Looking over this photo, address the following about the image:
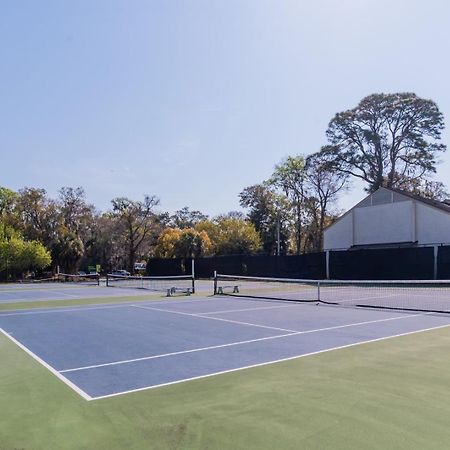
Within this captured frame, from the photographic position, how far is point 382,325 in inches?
424

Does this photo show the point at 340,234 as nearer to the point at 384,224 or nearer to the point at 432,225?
the point at 384,224

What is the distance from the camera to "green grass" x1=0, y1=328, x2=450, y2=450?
3941mm

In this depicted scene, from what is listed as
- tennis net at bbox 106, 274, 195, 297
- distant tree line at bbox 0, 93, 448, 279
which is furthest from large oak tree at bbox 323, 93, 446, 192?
tennis net at bbox 106, 274, 195, 297

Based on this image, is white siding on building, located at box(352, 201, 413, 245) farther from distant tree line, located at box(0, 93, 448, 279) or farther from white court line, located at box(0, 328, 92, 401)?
white court line, located at box(0, 328, 92, 401)

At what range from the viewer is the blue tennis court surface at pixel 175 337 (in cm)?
652

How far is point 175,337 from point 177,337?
0.04m

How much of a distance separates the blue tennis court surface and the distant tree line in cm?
3242

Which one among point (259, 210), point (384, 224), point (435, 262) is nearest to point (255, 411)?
point (435, 262)

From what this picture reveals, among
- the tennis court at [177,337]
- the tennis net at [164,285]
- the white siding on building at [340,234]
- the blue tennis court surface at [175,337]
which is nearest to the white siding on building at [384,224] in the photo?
the white siding on building at [340,234]

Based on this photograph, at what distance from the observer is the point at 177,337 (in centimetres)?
945

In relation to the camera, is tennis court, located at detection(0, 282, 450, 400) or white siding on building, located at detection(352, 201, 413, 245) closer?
tennis court, located at detection(0, 282, 450, 400)

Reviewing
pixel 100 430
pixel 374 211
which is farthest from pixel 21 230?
pixel 100 430

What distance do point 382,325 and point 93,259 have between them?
59.0 meters

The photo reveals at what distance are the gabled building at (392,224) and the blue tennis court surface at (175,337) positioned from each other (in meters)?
23.1
